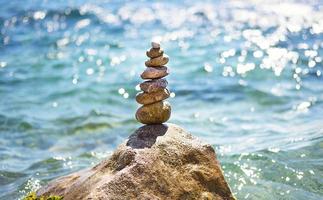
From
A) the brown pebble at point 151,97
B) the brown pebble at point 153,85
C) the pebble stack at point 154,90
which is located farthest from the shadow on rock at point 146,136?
the brown pebble at point 153,85

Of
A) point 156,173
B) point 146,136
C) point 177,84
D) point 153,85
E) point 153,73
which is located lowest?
point 177,84

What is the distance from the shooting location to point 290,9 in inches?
735

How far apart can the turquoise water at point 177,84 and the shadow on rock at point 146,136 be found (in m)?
1.82

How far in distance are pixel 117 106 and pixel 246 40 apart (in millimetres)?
5137

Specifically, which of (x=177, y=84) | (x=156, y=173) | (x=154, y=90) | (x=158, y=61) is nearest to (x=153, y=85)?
(x=154, y=90)

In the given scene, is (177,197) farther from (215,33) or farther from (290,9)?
(290,9)

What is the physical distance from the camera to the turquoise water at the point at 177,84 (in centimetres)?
877

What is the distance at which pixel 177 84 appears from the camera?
45.4ft

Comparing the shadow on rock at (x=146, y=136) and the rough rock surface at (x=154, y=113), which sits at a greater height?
the rough rock surface at (x=154, y=113)

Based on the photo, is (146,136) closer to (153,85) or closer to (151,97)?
(151,97)

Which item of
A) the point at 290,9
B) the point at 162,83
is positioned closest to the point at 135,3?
the point at 290,9

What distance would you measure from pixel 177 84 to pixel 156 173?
327 inches

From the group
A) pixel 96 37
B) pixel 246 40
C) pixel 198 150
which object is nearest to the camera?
pixel 198 150

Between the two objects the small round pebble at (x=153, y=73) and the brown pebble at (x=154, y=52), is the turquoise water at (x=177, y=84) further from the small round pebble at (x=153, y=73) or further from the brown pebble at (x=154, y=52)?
the brown pebble at (x=154, y=52)
